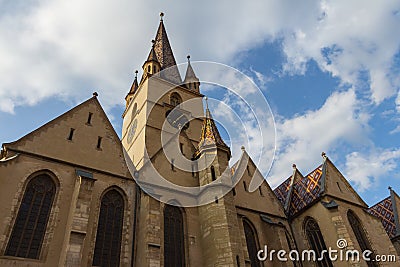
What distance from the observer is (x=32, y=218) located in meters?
12.1

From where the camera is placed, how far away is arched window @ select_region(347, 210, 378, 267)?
17.2 metres

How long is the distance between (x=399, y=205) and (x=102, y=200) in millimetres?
22482

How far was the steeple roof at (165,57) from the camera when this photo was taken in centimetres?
3144

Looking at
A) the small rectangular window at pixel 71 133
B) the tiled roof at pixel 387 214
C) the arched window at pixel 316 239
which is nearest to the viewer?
the small rectangular window at pixel 71 133

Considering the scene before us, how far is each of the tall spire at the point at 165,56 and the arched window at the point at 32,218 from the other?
62.5ft

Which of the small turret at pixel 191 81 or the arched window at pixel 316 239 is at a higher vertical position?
the small turret at pixel 191 81

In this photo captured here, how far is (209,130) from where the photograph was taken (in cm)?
1900

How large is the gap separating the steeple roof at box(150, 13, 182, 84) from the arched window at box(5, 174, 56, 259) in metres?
19.0

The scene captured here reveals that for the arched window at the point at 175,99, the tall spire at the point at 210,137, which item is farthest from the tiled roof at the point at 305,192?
the arched window at the point at 175,99

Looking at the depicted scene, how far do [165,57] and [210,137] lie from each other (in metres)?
19.7

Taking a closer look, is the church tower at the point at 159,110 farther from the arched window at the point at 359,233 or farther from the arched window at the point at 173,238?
the arched window at the point at 359,233

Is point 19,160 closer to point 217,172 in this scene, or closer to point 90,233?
point 90,233

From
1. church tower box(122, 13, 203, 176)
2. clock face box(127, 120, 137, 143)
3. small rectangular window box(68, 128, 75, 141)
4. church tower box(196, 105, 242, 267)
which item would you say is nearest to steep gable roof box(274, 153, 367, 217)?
church tower box(196, 105, 242, 267)

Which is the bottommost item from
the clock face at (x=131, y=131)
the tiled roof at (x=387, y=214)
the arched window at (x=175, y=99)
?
the tiled roof at (x=387, y=214)
